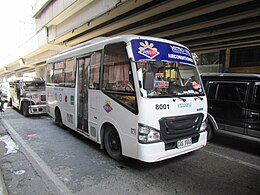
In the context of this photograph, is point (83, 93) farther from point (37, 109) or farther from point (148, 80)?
point (37, 109)

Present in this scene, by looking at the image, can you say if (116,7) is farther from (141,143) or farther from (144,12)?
(141,143)

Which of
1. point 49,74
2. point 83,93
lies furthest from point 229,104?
point 49,74

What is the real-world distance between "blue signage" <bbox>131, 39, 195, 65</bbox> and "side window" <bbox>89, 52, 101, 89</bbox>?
1.34 m

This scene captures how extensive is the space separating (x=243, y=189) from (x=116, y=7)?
6.90 metres

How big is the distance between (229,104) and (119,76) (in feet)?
10.7


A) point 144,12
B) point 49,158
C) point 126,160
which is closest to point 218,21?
point 144,12

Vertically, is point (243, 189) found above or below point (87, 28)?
below

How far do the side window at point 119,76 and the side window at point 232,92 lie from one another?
320cm

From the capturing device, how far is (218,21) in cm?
875

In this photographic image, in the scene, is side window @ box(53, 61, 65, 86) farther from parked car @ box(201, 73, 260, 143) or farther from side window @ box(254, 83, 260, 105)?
side window @ box(254, 83, 260, 105)

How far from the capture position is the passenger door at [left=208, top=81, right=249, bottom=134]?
519 centimetres

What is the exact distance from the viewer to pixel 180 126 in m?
3.86

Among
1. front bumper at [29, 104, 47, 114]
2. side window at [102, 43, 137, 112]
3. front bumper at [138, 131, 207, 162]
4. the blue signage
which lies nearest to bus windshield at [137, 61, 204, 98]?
the blue signage

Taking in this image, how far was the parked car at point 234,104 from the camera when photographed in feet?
16.3
